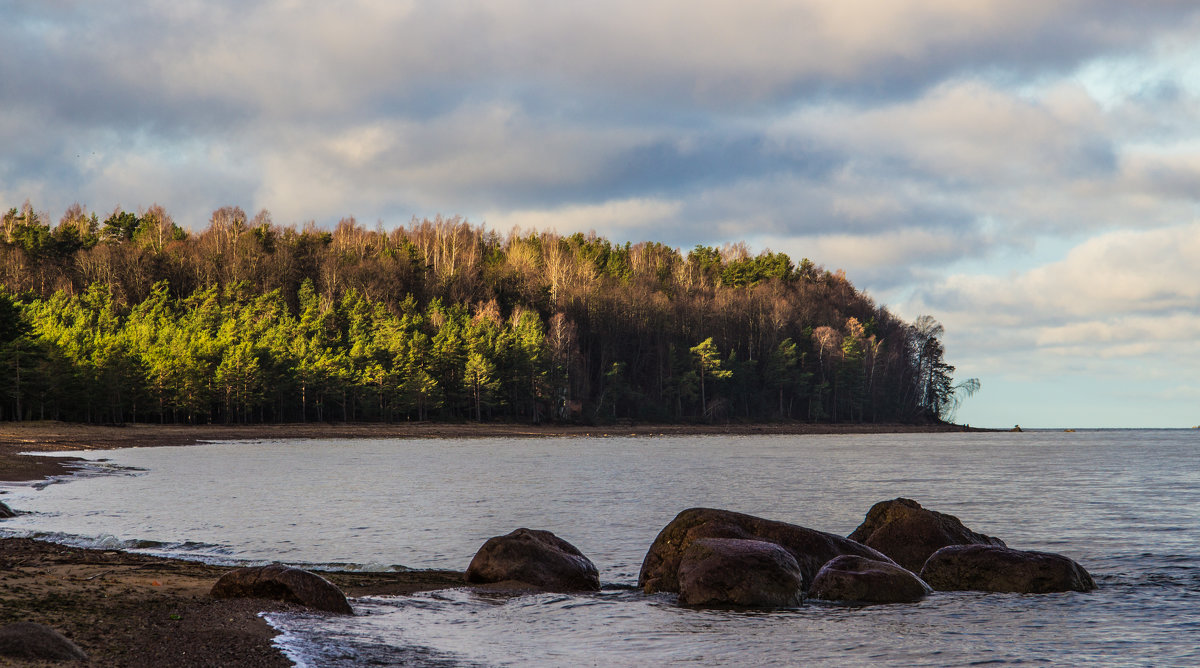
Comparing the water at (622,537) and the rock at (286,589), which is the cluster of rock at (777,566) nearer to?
the rock at (286,589)

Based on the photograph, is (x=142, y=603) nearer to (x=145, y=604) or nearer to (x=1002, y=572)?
(x=145, y=604)

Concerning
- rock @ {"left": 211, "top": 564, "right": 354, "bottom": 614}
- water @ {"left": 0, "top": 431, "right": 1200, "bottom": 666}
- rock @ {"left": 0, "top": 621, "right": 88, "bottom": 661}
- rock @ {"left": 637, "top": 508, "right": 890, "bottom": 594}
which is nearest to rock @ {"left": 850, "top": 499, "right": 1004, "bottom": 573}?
rock @ {"left": 637, "top": 508, "right": 890, "bottom": 594}

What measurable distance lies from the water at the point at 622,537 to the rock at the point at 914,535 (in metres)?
2.41

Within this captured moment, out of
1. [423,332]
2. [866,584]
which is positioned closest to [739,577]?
[866,584]

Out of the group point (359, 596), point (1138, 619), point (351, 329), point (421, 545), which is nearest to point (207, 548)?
point (421, 545)

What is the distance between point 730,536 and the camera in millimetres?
18047

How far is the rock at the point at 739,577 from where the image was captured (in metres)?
16.2

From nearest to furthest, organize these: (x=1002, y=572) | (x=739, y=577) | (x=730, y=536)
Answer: (x=739, y=577), (x=1002, y=572), (x=730, y=536)

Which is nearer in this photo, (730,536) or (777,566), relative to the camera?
(777,566)

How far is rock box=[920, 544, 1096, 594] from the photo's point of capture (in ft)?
57.7

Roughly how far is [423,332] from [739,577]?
378ft

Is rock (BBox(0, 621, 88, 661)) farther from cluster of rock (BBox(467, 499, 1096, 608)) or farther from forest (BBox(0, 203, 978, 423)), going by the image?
forest (BBox(0, 203, 978, 423))

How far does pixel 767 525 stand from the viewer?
61.0 feet

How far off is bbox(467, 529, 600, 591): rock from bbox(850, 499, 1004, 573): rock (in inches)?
267
